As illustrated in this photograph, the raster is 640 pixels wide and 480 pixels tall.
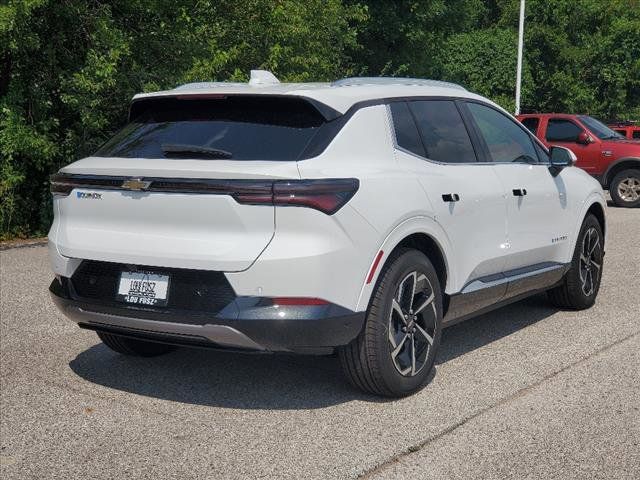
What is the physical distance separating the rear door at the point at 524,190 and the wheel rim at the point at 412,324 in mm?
1070

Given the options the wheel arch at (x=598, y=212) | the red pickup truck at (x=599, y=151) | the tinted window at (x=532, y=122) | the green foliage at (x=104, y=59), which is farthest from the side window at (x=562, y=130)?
the wheel arch at (x=598, y=212)

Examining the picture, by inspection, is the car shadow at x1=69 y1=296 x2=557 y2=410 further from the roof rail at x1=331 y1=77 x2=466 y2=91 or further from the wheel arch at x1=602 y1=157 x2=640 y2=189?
the wheel arch at x1=602 y1=157 x2=640 y2=189

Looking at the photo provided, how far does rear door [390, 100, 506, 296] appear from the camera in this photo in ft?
17.1

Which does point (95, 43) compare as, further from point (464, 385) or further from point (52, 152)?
point (464, 385)

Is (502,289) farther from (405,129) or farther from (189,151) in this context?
(189,151)

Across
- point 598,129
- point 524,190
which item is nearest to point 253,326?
point 524,190

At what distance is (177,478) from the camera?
393cm

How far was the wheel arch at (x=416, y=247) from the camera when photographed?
4.64 metres

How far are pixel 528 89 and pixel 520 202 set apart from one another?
3657 centimetres

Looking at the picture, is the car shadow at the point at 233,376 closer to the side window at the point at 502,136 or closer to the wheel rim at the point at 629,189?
the side window at the point at 502,136

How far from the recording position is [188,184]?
175 inches

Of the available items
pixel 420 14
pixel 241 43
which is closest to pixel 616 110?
pixel 420 14

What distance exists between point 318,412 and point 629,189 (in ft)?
48.1

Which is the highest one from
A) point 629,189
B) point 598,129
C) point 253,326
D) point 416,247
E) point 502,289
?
point 416,247
